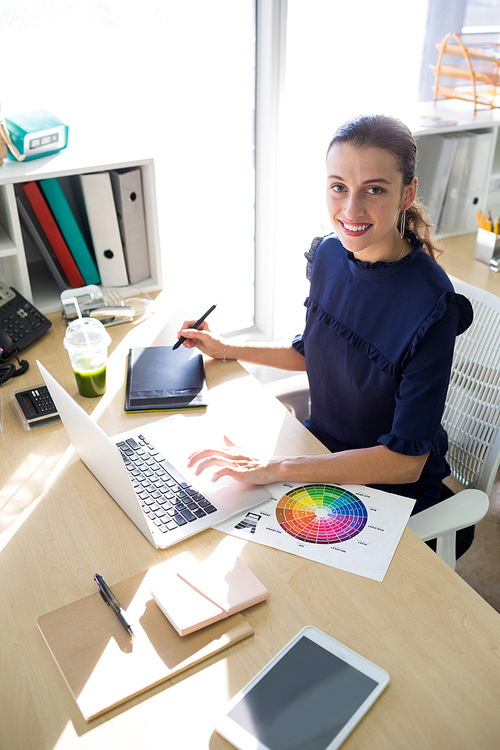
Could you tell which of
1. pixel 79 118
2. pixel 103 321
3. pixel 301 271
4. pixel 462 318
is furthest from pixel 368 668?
pixel 301 271

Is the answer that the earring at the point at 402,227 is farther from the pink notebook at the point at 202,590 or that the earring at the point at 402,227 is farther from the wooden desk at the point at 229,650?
the pink notebook at the point at 202,590

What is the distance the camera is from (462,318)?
1.21m

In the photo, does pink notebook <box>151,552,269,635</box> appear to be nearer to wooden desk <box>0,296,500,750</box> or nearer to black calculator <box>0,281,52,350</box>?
wooden desk <box>0,296,500,750</box>

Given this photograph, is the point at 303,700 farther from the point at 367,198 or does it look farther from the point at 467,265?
the point at 467,265

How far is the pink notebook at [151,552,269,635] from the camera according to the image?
864 mm

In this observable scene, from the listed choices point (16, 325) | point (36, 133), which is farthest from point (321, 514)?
point (36, 133)

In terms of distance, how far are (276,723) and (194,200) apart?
1.87 metres

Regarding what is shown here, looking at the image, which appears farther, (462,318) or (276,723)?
(462,318)

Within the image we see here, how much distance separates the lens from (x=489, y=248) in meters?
2.10

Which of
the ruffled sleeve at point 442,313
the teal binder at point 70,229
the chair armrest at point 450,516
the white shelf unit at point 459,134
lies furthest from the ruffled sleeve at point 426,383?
the white shelf unit at point 459,134

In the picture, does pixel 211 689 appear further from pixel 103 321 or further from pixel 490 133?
pixel 490 133

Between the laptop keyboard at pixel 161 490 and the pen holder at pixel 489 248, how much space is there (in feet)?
4.76

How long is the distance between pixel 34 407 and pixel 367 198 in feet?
2.70

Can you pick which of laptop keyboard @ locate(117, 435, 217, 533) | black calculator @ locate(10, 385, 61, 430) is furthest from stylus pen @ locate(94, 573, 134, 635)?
black calculator @ locate(10, 385, 61, 430)
